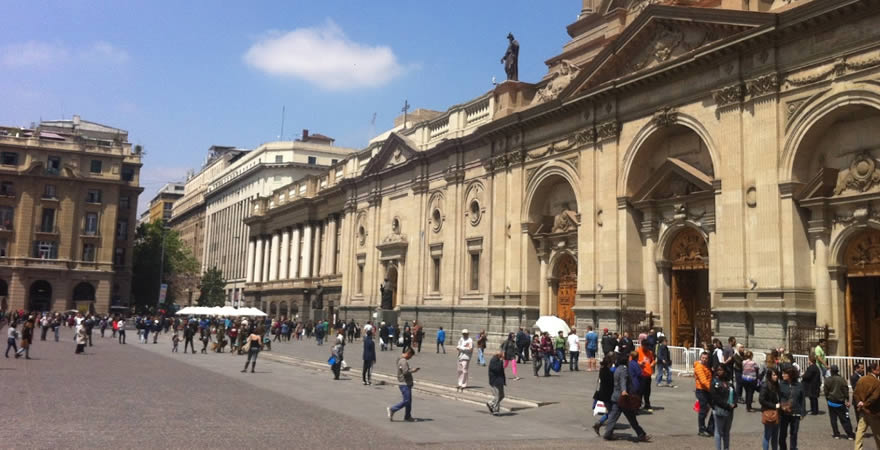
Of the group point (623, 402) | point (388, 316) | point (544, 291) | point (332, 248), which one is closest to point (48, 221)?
point (332, 248)

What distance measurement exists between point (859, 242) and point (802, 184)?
2.47 m

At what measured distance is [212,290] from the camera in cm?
9062

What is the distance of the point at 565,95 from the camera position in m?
35.3

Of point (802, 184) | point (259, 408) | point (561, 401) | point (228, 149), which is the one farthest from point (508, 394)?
point (228, 149)

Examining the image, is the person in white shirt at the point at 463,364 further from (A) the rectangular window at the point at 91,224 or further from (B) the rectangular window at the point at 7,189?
(B) the rectangular window at the point at 7,189

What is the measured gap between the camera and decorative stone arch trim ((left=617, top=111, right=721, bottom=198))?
2770cm

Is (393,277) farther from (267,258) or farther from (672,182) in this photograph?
(267,258)

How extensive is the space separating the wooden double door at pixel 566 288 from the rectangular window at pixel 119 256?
6768 centimetres

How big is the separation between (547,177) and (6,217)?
6830 centimetres

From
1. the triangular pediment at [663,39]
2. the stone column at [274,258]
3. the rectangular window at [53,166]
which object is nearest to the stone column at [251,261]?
the stone column at [274,258]

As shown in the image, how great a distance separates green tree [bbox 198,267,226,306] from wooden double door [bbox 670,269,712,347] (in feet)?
227

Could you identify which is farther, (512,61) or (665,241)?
(512,61)

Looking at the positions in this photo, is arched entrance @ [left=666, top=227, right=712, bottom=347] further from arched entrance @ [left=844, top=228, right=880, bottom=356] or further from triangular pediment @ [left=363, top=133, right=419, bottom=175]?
triangular pediment @ [left=363, top=133, right=419, bottom=175]

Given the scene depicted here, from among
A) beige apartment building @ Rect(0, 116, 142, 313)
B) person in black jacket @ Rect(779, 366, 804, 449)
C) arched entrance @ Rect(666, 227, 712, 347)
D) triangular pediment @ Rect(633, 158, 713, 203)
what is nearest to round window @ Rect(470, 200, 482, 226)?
triangular pediment @ Rect(633, 158, 713, 203)
